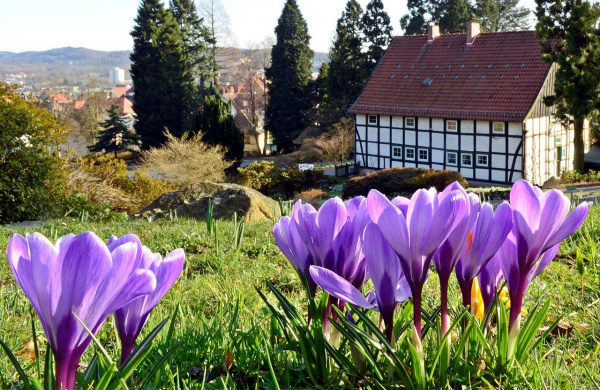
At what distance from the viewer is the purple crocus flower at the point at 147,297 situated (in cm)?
117

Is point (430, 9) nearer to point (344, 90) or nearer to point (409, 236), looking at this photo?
point (344, 90)

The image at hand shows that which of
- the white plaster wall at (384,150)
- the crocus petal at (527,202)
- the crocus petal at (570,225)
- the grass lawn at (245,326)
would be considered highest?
the crocus petal at (527,202)

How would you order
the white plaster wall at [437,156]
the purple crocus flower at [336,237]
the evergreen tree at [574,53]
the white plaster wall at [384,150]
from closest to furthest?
the purple crocus flower at [336,237], the evergreen tree at [574,53], the white plaster wall at [437,156], the white plaster wall at [384,150]

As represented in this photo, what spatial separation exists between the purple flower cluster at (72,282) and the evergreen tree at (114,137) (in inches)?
1856

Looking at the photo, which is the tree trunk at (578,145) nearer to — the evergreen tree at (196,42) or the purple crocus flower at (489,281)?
the evergreen tree at (196,42)

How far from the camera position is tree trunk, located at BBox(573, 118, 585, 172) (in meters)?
26.9

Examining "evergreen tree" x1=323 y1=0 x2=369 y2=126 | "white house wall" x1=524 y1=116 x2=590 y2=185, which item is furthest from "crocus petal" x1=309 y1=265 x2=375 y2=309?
"evergreen tree" x1=323 y1=0 x2=369 y2=126

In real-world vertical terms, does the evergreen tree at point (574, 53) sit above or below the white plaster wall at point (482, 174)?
above

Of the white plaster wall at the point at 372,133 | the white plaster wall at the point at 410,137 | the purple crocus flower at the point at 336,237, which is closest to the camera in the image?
the purple crocus flower at the point at 336,237

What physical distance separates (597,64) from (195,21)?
3040cm

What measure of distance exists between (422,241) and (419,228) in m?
0.03

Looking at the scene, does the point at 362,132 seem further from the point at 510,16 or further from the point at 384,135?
the point at 510,16

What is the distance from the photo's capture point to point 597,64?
83.3ft

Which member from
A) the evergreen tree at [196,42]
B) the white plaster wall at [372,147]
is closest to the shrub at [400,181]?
the white plaster wall at [372,147]
